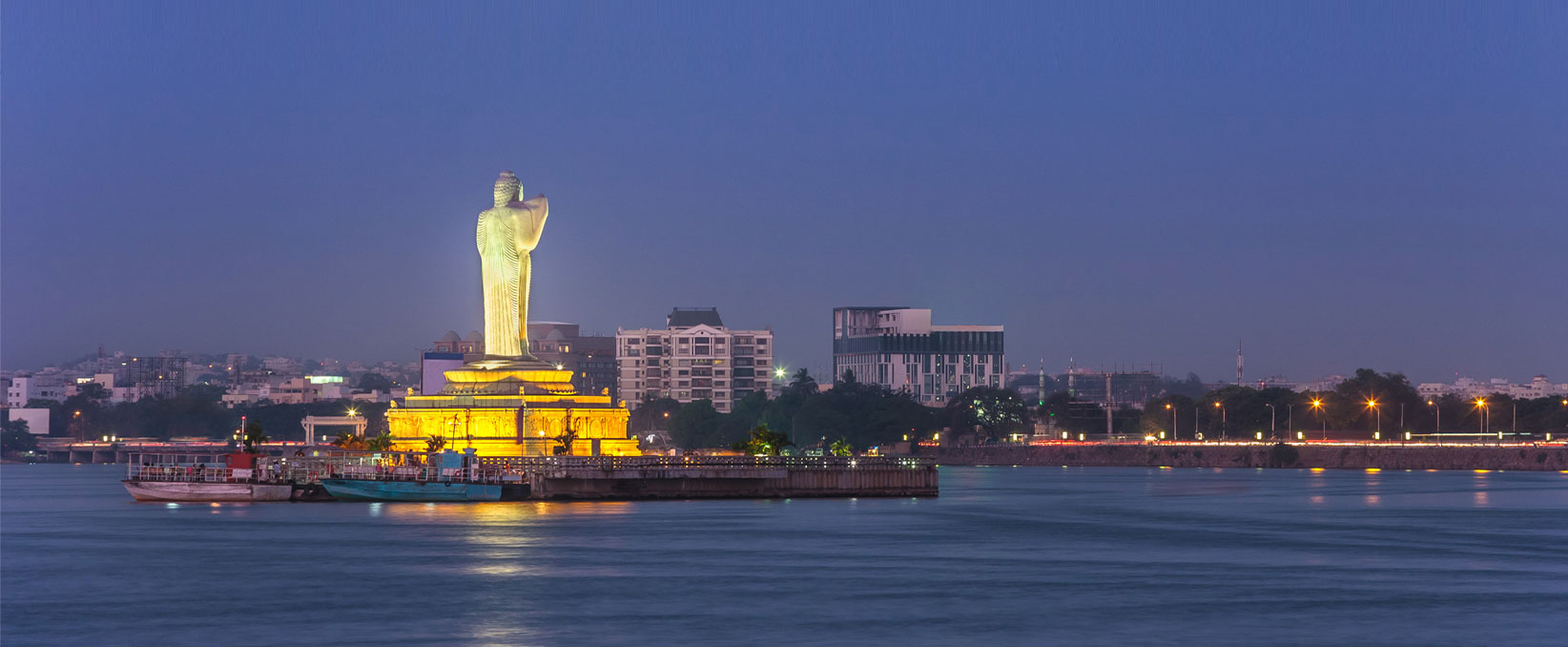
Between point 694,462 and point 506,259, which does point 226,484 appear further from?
point 506,259

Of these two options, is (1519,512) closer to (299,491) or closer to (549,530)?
(549,530)

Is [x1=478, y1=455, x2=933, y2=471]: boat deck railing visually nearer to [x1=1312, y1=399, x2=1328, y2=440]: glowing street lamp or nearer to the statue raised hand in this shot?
the statue raised hand

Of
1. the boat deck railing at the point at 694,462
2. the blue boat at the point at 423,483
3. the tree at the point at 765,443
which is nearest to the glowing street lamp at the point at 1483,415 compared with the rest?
the boat deck railing at the point at 694,462

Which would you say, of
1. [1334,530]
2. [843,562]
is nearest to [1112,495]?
[1334,530]

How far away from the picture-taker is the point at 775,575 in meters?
54.5

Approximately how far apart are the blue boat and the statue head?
82.1 feet

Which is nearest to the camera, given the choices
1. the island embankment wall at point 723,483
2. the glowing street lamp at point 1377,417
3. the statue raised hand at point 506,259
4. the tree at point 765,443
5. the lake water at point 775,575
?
the lake water at point 775,575

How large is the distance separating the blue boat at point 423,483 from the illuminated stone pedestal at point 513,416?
12179mm

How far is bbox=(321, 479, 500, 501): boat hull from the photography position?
91.4 meters

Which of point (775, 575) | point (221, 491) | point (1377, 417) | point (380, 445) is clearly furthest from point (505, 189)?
point (1377, 417)

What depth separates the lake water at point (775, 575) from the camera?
142 ft

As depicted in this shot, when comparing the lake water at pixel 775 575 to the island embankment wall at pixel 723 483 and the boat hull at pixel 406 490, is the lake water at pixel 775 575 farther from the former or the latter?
the island embankment wall at pixel 723 483

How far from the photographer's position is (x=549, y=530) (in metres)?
70.9

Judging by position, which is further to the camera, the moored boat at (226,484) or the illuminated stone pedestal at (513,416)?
the illuminated stone pedestal at (513,416)
